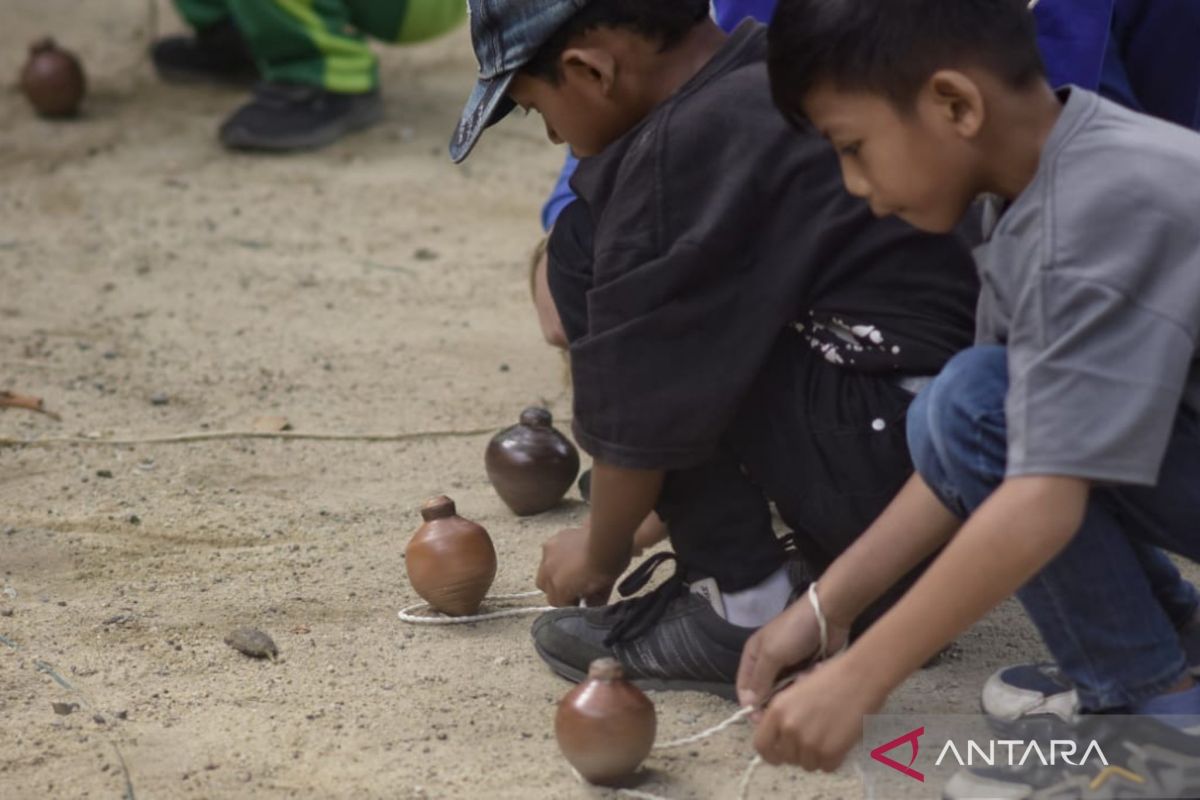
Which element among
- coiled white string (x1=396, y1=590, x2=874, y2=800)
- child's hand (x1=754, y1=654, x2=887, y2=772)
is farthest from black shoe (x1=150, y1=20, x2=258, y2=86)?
child's hand (x1=754, y1=654, x2=887, y2=772)

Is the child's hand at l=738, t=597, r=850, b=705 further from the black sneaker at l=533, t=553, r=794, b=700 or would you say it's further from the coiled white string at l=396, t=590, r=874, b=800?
the black sneaker at l=533, t=553, r=794, b=700

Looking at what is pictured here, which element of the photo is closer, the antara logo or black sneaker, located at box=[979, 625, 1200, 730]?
the antara logo

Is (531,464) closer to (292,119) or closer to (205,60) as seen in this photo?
(292,119)

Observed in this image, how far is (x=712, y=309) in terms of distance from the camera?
6.84ft

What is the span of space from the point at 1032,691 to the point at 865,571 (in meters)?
0.32

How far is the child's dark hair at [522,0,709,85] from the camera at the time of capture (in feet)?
7.04

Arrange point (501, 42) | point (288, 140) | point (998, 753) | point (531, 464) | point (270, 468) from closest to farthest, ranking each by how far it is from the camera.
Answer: point (998, 753) < point (501, 42) < point (531, 464) < point (270, 468) < point (288, 140)

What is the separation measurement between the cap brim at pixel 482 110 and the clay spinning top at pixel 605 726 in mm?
728

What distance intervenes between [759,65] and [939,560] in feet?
2.56

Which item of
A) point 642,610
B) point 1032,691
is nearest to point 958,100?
point 1032,691

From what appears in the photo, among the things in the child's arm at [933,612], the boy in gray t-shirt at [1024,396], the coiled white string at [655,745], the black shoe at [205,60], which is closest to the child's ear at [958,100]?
the boy in gray t-shirt at [1024,396]

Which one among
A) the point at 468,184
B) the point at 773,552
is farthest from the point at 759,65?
the point at 468,184

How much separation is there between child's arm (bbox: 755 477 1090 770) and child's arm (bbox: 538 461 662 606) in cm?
50

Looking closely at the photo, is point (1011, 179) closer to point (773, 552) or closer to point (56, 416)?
point (773, 552)
